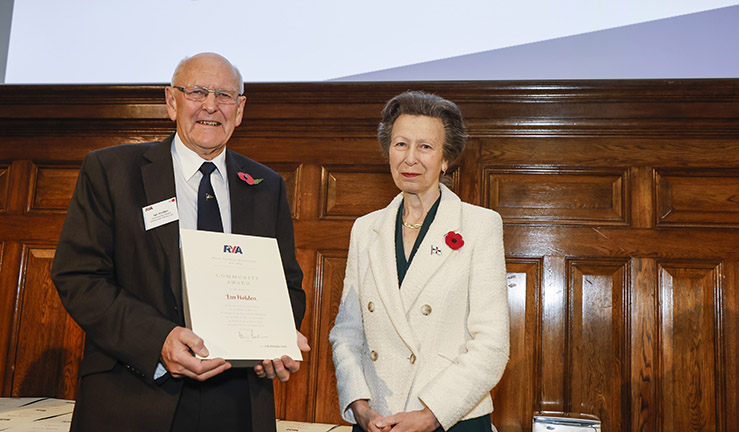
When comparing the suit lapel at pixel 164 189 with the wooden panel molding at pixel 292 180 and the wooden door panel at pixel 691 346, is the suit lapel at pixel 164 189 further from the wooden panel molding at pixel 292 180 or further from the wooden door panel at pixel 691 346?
the wooden door panel at pixel 691 346

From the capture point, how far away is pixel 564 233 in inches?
133

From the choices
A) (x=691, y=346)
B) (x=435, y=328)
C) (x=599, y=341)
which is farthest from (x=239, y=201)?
(x=691, y=346)

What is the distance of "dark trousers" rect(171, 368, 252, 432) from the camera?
161 centimetres

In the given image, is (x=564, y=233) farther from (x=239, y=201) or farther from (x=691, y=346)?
(x=239, y=201)

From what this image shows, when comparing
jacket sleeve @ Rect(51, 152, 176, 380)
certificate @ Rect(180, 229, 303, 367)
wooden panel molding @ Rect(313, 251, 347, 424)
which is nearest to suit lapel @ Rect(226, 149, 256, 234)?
certificate @ Rect(180, 229, 303, 367)

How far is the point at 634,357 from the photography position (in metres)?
3.26

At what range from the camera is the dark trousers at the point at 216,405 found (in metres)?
1.61

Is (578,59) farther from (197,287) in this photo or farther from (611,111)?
(197,287)

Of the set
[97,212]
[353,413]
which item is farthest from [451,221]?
[97,212]

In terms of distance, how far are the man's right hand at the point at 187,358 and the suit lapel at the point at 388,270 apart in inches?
21.6

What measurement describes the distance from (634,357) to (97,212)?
262 centimetres

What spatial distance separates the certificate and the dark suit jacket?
0.33ft

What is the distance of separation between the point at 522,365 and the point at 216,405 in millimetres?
2059

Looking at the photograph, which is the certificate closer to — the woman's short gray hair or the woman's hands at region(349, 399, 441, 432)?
the woman's hands at region(349, 399, 441, 432)
